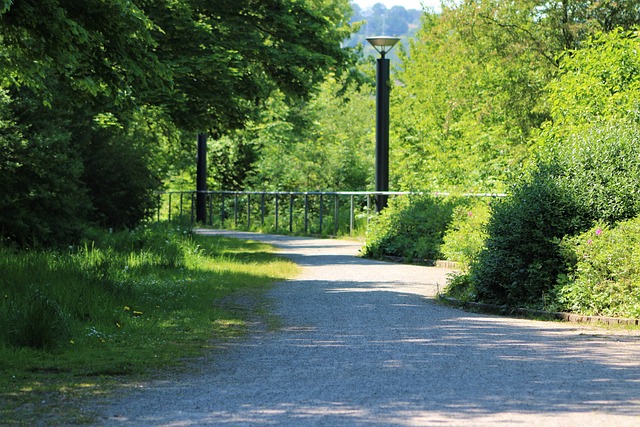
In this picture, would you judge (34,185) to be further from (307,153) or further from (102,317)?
(307,153)

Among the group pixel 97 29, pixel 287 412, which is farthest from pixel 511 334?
pixel 97 29

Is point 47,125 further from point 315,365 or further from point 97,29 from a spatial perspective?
point 315,365

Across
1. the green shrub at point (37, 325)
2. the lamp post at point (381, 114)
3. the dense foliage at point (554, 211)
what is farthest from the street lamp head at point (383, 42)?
the green shrub at point (37, 325)

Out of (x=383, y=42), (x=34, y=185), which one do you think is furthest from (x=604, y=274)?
(x=383, y=42)

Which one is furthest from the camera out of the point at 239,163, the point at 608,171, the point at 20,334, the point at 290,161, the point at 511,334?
the point at 239,163

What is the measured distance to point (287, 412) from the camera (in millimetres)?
6250

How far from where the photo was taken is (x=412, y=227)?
2069cm

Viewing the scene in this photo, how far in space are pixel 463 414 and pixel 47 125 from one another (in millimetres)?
13397

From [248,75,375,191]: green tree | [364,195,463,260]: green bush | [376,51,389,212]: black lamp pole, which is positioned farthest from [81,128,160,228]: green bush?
[248,75,375,191]: green tree

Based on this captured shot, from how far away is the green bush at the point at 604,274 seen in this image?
10906 mm

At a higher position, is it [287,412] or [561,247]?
[561,247]

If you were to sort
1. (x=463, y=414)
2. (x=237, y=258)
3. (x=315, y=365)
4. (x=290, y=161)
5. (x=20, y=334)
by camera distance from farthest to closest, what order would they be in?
(x=290, y=161) → (x=237, y=258) → (x=20, y=334) → (x=315, y=365) → (x=463, y=414)

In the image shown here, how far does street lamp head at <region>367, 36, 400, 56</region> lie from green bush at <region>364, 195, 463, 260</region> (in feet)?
15.2

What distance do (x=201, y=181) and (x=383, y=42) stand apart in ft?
50.5
